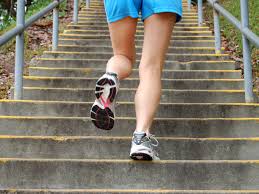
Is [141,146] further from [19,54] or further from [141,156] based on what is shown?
[19,54]

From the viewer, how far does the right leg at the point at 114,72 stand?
8.45 ft

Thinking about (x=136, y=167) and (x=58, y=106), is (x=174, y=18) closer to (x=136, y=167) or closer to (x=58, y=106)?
(x=136, y=167)

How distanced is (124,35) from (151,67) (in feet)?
0.80

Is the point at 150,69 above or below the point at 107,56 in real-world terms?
below

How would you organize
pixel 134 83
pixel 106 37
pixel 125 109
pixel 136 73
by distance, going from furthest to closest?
pixel 106 37 < pixel 136 73 < pixel 134 83 < pixel 125 109

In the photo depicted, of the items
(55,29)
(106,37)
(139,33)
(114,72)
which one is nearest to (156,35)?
(114,72)

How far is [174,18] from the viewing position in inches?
105

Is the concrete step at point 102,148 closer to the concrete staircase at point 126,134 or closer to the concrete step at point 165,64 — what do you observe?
→ the concrete staircase at point 126,134

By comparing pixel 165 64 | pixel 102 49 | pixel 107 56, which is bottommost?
pixel 165 64

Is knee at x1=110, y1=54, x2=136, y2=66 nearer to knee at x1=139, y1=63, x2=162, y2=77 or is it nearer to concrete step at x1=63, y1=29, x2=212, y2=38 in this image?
knee at x1=139, y1=63, x2=162, y2=77

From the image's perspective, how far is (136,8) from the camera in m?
2.69

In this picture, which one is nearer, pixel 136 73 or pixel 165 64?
pixel 136 73

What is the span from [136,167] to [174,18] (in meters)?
0.81

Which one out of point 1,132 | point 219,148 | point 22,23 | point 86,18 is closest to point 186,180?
point 219,148
